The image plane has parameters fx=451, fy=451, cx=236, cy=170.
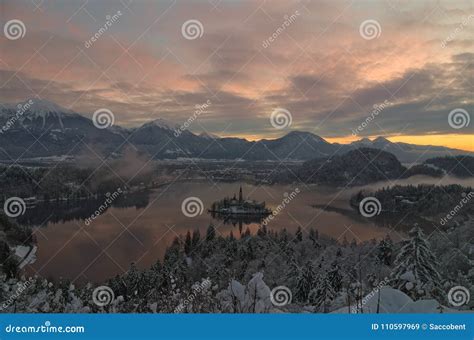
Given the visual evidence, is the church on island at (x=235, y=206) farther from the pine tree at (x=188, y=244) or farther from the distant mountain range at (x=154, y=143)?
the distant mountain range at (x=154, y=143)

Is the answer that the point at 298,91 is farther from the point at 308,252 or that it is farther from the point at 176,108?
the point at 308,252

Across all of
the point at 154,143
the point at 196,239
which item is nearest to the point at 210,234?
the point at 196,239

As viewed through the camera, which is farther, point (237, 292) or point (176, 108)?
point (176, 108)

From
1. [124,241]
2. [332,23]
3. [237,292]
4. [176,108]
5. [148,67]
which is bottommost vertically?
[237,292]

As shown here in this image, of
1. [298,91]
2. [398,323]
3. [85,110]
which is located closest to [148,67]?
[85,110]

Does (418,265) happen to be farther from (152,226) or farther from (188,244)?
(152,226)

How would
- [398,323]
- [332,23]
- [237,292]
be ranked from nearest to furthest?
[237,292]
[398,323]
[332,23]
